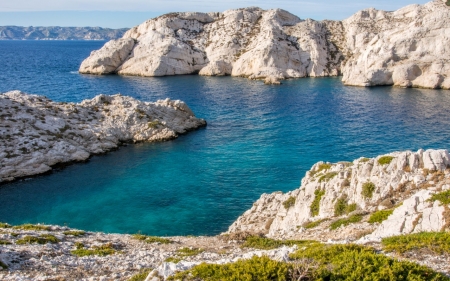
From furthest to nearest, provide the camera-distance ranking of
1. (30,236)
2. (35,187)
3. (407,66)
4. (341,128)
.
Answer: (407,66) < (341,128) < (35,187) < (30,236)

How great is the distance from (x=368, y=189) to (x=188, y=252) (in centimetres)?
1492

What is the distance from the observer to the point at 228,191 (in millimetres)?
42750

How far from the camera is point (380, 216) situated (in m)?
23.4

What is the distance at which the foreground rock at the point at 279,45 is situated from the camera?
111 metres

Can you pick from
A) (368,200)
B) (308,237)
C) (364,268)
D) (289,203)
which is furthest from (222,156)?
(364,268)

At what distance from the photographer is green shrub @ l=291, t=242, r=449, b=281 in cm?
1264

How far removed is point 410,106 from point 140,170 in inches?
2466

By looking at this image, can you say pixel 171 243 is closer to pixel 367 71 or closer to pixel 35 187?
pixel 35 187

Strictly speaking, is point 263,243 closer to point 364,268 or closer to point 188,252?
point 188,252

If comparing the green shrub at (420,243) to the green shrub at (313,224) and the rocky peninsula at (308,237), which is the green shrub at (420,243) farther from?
the green shrub at (313,224)

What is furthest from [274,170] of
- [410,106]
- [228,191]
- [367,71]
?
[367,71]

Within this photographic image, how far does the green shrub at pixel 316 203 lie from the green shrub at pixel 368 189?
3566 mm

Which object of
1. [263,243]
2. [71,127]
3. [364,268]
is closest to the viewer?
[364,268]

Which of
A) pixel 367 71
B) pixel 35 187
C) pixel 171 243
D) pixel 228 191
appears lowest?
pixel 35 187
